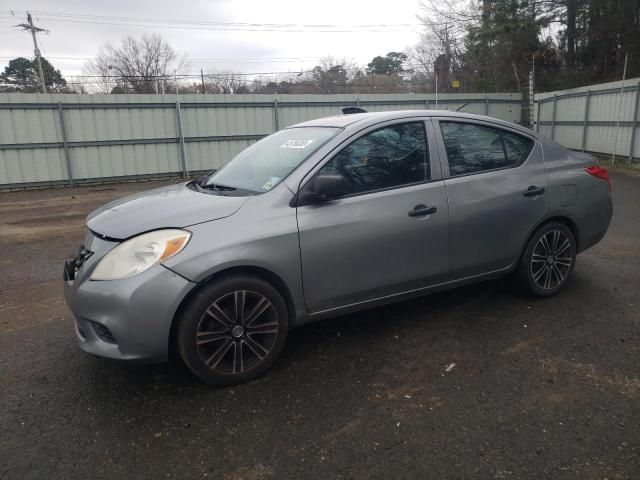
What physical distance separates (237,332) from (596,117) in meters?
16.1

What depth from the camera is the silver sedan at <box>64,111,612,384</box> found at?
282 cm

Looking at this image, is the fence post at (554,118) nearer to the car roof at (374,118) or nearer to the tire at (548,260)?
the tire at (548,260)

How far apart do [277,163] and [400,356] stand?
164 centimetres

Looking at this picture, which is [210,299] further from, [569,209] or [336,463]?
[569,209]

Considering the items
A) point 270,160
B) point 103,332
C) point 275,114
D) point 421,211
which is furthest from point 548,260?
point 275,114

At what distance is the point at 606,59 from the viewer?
888 inches

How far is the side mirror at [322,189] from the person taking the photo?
313 centimetres

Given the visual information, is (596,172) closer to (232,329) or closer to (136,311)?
(232,329)

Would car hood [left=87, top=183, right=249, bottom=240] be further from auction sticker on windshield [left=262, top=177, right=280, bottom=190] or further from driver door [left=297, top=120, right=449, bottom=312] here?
driver door [left=297, top=120, right=449, bottom=312]

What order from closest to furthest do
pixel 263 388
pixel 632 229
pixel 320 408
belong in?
pixel 320 408 → pixel 263 388 → pixel 632 229

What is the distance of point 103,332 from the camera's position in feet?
9.34

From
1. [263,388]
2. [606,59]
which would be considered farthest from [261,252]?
[606,59]

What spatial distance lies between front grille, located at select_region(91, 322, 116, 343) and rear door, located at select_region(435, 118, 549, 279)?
8.02ft

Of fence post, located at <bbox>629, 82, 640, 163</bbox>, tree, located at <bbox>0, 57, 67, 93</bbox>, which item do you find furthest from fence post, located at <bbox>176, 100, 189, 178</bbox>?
tree, located at <bbox>0, 57, 67, 93</bbox>
